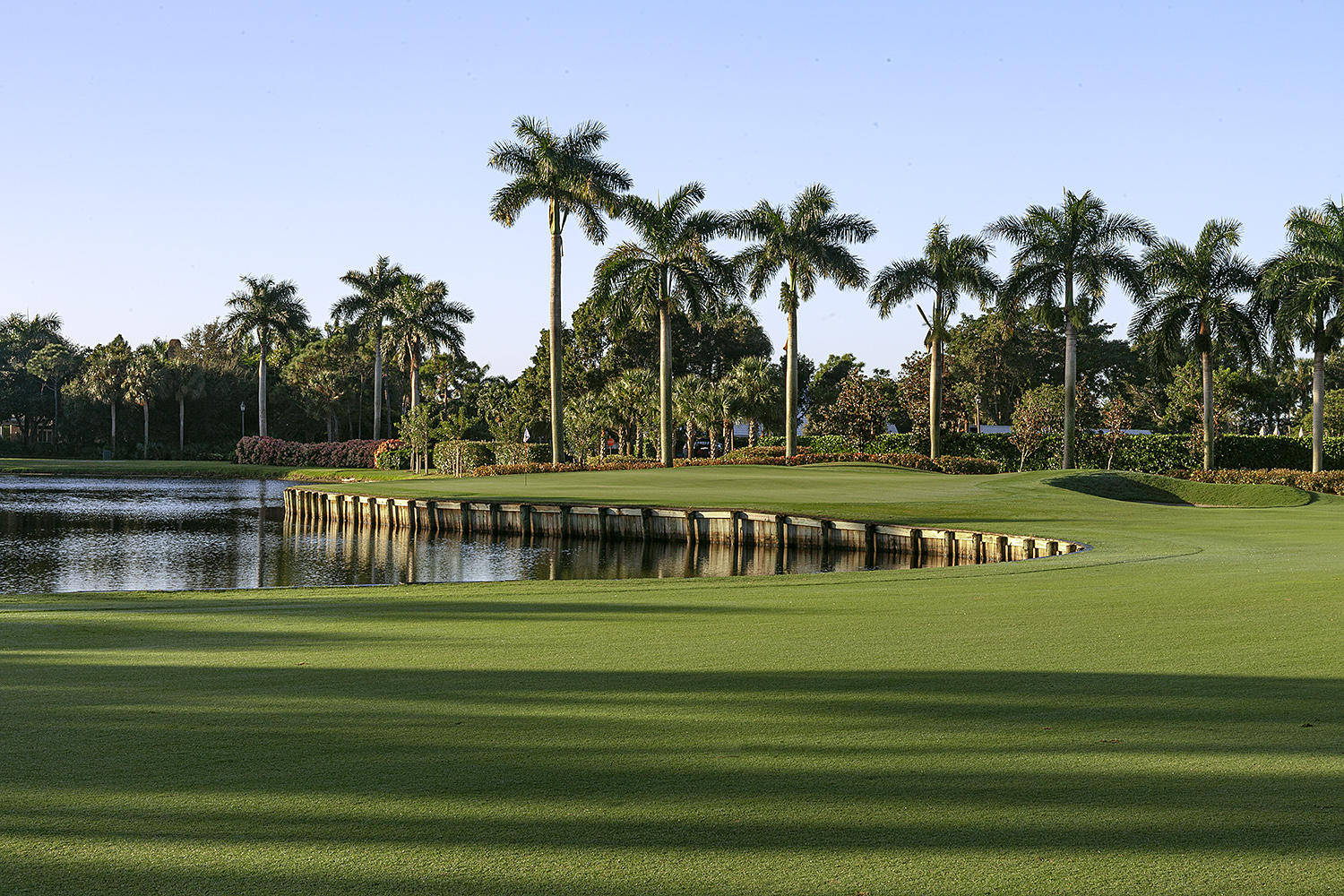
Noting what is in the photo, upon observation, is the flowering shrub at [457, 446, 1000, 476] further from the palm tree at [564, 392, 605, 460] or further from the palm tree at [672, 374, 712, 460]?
the palm tree at [672, 374, 712, 460]

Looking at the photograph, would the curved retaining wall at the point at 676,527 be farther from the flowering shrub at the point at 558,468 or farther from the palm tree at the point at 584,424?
the palm tree at the point at 584,424

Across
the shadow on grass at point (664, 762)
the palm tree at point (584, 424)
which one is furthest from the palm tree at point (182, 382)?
the shadow on grass at point (664, 762)

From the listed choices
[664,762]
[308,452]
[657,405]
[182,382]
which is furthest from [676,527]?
[182,382]

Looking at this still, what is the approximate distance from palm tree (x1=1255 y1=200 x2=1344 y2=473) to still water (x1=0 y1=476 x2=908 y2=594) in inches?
1057

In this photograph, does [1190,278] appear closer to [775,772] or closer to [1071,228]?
[1071,228]

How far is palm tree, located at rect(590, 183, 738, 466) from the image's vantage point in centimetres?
5253

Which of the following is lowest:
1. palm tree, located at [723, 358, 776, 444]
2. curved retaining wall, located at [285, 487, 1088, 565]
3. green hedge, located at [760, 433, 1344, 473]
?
curved retaining wall, located at [285, 487, 1088, 565]

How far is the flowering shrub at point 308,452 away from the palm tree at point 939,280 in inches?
1445

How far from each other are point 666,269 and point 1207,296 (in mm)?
23536

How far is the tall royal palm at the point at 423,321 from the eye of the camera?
72.9 m

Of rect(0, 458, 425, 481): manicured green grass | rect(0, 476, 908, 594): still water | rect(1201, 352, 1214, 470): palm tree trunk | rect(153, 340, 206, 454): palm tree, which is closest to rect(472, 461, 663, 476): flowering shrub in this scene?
rect(0, 476, 908, 594): still water

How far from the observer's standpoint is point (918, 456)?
52625 mm

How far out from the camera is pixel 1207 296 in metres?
49.0

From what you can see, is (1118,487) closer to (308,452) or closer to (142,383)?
(308,452)
